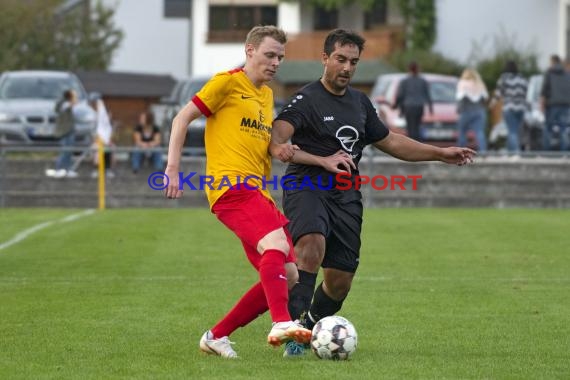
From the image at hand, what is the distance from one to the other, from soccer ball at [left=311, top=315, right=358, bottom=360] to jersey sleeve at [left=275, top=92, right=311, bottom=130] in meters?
1.26

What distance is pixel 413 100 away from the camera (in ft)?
86.2

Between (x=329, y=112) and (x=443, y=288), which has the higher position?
(x=329, y=112)

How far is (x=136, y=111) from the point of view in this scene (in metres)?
49.4

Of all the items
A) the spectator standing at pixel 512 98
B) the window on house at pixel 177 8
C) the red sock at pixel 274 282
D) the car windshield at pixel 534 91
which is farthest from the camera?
the window on house at pixel 177 8

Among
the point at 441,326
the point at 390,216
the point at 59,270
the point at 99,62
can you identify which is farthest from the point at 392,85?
the point at 99,62

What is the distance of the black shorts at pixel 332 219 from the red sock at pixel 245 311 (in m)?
0.48

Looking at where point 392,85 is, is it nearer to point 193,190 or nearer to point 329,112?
point 193,190

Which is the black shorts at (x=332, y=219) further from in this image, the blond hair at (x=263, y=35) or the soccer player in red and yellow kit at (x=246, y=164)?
the blond hair at (x=263, y=35)

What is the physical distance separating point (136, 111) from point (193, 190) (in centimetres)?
2556

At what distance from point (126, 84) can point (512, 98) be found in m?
25.8

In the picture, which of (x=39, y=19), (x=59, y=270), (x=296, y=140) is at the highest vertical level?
(x=39, y=19)

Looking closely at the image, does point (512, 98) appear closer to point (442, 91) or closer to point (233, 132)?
point (442, 91)

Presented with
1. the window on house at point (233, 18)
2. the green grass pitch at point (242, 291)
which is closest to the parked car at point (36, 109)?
the green grass pitch at point (242, 291)

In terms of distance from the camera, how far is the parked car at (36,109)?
86.4ft
